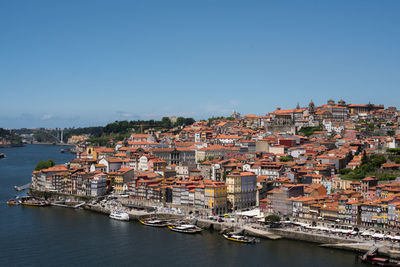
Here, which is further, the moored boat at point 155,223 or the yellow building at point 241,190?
the yellow building at point 241,190

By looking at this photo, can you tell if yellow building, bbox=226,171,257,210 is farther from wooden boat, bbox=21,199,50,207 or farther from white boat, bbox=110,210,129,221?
wooden boat, bbox=21,199,50,207

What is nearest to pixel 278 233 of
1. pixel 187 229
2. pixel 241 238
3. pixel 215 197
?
pixel 241 238

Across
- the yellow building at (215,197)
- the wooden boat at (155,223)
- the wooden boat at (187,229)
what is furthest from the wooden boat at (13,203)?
the yellow building at (215,197)

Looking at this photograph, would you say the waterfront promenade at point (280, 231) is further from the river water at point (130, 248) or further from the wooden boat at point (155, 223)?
the wooden boat at point (155, 223)

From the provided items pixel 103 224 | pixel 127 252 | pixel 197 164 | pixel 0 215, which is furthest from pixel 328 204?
pixel 0 215

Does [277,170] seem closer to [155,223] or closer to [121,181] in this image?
[155,223]

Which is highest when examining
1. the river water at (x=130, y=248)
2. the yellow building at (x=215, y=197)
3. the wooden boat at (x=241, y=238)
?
the yellow building at (x=215, y=197)
